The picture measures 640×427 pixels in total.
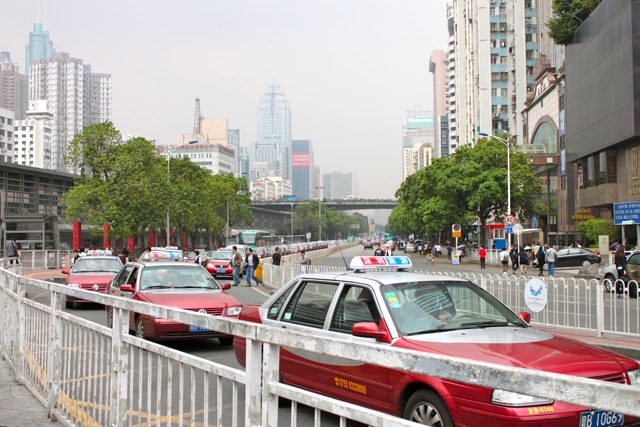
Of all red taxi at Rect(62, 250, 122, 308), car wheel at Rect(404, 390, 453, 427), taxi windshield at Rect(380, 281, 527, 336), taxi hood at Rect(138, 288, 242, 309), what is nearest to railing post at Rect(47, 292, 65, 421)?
taxi windshield at Rect(380, 281, 527, 336)

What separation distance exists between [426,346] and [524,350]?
2.51 feet

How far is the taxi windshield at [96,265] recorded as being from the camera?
19.6m

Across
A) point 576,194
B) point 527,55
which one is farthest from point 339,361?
point 527,55

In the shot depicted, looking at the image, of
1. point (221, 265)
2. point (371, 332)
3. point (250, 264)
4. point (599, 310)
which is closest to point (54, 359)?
point (371, 332)

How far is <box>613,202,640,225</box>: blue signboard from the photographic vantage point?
95.4 ft

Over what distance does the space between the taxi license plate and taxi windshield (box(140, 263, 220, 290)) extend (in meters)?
9.09

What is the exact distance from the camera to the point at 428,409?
478 cm

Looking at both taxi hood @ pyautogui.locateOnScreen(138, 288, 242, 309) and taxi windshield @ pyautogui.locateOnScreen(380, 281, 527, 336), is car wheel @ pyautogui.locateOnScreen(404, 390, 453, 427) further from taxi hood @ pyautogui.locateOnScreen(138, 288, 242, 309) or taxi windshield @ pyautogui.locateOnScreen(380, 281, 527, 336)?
taxi hood @ pyautogui.locateOnScreen(138, 288, 242, 309)

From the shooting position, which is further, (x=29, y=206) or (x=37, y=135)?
(x=37, y=135)

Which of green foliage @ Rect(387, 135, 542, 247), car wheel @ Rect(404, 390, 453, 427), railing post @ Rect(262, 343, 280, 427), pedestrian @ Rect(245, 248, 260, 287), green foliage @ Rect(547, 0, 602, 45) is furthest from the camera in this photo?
green foliage @ Rect(547, 0, 602, 45)

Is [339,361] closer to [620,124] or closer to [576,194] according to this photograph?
[620,124]

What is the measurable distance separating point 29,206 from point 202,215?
54.2 feet

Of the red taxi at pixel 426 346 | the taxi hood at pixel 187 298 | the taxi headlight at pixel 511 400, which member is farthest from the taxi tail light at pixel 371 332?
the taxi hood at pixel 187 298

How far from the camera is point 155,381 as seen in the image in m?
4.29
